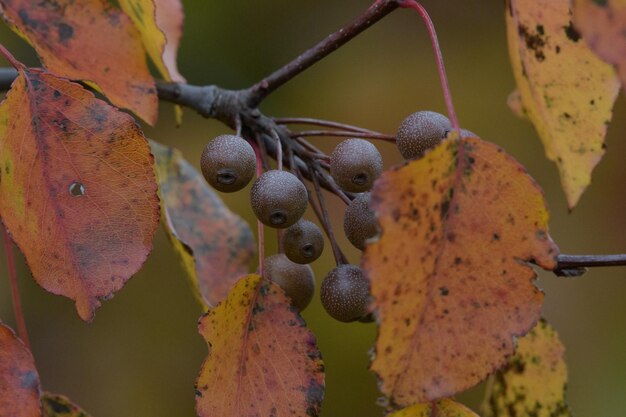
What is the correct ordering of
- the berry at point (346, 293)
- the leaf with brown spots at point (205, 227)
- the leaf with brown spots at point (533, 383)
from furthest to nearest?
the leaf with brown spots at point (205, 227) < the leaf with brown spots at point (533, 383) < the berry at point (346, 293)

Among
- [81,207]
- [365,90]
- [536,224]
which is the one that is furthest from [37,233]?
[365,90]

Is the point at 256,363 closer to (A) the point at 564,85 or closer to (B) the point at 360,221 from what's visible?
(B) the point at 360,221

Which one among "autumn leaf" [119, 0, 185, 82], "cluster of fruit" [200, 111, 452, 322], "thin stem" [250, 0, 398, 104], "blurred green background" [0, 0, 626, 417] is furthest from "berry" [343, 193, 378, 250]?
"blurred green background" [0, 0, 626, 417]

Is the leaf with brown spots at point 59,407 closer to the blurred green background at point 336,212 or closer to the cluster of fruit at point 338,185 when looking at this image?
the cluster of fruit at point 338,185

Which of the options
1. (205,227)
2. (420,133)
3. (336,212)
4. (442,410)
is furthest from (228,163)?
(336,212)

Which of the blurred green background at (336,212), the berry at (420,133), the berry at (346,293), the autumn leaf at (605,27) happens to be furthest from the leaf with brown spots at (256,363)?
the blurred green background at (336,212)

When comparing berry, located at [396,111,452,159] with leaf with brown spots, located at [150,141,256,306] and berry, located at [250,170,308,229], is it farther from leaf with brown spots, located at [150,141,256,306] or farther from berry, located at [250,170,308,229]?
leaf with brown spots, located at [150,141,256,306]

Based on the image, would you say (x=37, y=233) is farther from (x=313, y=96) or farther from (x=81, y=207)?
(x=313, y=96)
